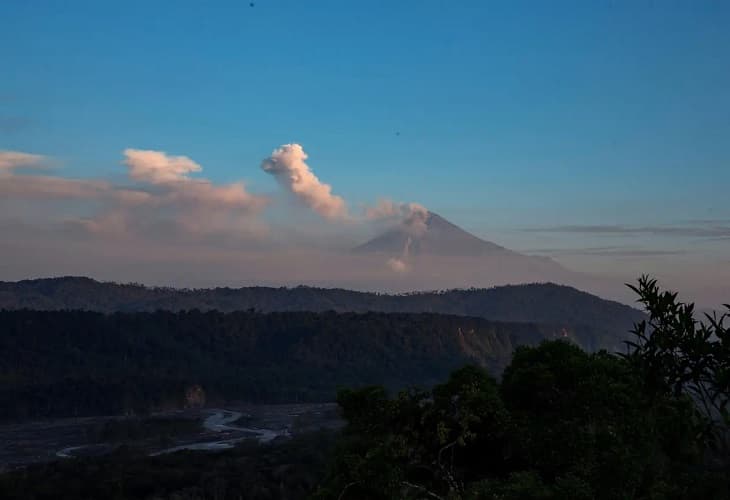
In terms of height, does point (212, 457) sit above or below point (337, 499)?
below

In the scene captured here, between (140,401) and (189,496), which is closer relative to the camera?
(189,496)

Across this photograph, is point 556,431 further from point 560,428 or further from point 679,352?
point 679,352

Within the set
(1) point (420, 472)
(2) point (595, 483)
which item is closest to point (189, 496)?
(1) point (420, 472)

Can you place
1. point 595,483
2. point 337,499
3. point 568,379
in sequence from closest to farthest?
point 595,483 → point 337,499 → point 568,379

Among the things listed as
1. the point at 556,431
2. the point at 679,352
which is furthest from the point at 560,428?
the point at 679,352

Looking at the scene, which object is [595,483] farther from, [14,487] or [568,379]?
[14,487]

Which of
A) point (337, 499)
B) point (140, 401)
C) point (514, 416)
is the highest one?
point (514, 416)

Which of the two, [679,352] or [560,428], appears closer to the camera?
[679,352]

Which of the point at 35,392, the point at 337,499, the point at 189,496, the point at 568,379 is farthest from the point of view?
the point at 35,392

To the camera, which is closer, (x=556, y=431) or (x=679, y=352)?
(x=679, y=352)
